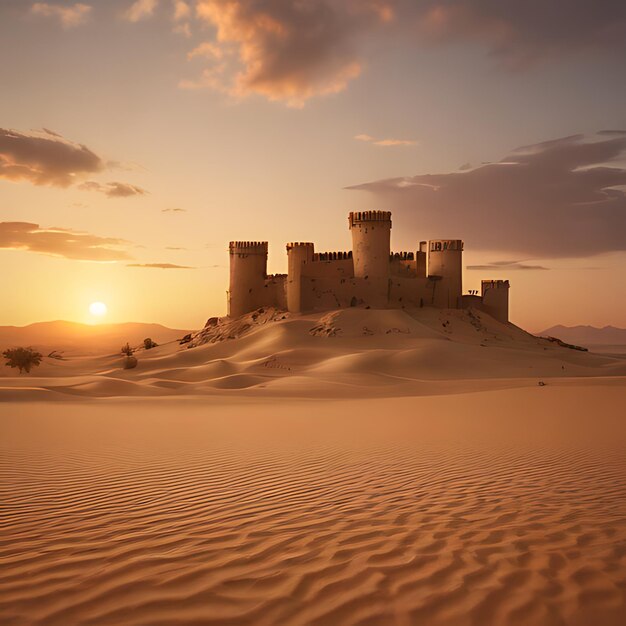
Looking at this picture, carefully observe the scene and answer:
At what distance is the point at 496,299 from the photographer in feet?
192

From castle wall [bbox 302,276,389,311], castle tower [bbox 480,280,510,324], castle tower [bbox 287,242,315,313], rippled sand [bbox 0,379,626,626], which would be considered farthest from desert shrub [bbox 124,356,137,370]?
castle tower [bbox 480,280,510,324]

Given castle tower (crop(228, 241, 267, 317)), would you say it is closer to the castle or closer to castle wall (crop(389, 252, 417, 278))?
the castle

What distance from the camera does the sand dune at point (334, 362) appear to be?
2659 centimetres

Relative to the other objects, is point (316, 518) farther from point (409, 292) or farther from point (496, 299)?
point (496, 299)

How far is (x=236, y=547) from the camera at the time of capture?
443 cm

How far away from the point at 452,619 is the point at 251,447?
691 cm

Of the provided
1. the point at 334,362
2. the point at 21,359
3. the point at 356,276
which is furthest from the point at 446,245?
the point at 21,359

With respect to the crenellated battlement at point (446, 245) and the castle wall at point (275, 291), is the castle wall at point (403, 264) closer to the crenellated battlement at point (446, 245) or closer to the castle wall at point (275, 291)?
the crenellated battlement at point (446, 245)

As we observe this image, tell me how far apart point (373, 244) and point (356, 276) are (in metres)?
3.14

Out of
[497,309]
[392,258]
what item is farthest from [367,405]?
[497,309]

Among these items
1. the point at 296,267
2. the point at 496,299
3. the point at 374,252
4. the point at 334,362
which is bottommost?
the point at 334,362

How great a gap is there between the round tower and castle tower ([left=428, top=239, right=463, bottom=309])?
6159mm

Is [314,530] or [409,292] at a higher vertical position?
[409,292]

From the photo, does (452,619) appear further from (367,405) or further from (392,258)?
(392,258)
